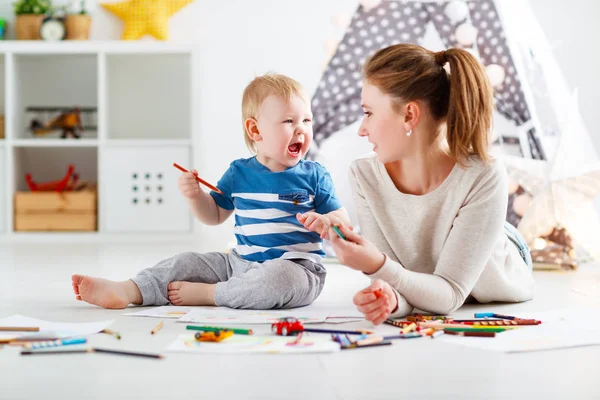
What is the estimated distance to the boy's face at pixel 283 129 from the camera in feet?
5.63

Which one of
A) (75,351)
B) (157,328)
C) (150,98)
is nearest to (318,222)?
(157,328)

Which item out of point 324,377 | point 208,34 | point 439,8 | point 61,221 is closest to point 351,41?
point 439,8

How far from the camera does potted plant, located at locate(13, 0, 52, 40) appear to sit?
355cm

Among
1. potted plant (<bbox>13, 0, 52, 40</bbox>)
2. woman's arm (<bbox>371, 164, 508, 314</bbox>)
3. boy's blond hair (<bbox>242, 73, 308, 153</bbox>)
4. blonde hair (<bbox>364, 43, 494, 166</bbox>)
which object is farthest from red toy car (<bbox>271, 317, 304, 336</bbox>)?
potted plant (<bbox>13, 0, 52, 40</bbox>)

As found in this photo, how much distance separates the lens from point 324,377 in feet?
3.52

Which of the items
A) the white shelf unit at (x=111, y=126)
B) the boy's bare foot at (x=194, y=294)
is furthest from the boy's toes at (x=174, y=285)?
the white shelf unit at (x=111, y=126)

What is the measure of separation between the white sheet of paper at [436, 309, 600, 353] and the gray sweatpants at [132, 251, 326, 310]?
398mm

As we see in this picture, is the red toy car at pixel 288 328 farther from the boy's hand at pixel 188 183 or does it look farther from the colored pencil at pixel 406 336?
the boy's hand at pixel 188 183

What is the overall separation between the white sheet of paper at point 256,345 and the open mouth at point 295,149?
1.75ft

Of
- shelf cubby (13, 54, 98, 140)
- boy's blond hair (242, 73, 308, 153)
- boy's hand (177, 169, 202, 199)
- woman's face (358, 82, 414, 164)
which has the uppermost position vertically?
shelf cubby (13, 54, 98, 140)

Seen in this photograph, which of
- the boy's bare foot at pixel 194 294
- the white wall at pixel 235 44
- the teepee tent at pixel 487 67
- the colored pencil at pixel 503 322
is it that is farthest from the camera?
the white wall at pixel 235 44

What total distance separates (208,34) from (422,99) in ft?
7.78

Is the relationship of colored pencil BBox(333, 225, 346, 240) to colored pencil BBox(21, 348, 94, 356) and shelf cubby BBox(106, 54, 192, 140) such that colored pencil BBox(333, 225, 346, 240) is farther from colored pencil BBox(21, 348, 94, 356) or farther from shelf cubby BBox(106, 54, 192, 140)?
shelf cubby BBox(106, 54, 192, 140)

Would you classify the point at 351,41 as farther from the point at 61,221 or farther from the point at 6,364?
the point at 6,364
